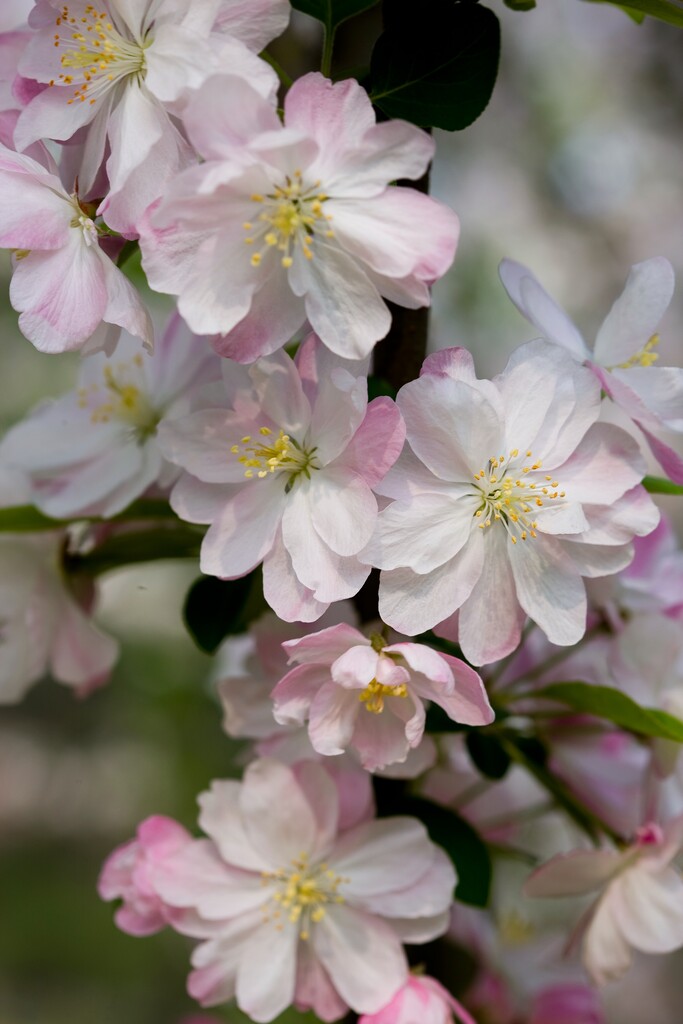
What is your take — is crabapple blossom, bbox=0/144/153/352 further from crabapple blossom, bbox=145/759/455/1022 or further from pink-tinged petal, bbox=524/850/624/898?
pink-tinged petal, bbox=524/850/624/898

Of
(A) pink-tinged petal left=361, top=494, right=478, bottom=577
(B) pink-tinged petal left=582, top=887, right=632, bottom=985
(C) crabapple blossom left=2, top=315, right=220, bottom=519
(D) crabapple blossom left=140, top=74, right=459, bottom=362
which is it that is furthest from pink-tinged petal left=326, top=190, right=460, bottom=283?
(B) pink-tinged petal left=582, top=887, right=632, bottom=985

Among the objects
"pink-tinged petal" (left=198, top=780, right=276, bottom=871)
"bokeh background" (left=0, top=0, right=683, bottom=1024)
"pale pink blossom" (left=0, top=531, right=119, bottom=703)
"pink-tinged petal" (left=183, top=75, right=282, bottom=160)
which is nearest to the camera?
"pink-tinged petal" (left=183, top=75, right=282, bottom=160)

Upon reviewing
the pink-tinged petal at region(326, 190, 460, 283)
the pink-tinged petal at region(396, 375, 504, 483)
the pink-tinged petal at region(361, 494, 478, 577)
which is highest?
the pink-tinged petal at region(326, 190, 460, 283)

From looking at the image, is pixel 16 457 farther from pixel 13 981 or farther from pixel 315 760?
pixel 13 981

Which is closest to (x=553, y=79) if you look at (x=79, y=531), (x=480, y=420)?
(x=79, y=531)

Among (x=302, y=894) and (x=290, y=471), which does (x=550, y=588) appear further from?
(x=302, y=894)

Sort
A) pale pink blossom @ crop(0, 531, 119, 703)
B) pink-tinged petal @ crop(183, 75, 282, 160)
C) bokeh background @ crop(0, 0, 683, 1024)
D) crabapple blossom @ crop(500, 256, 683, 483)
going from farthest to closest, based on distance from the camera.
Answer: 1. bokeh background @ crop(0, 0, 683, 1024)
2. pale pink blossom @ crop(0, 531, 119, 703)
3. crabapple blossom @ crop(500, 256, 683, 483)
4. pink-tinged petal @ crop(183, 75, 282, 160)
